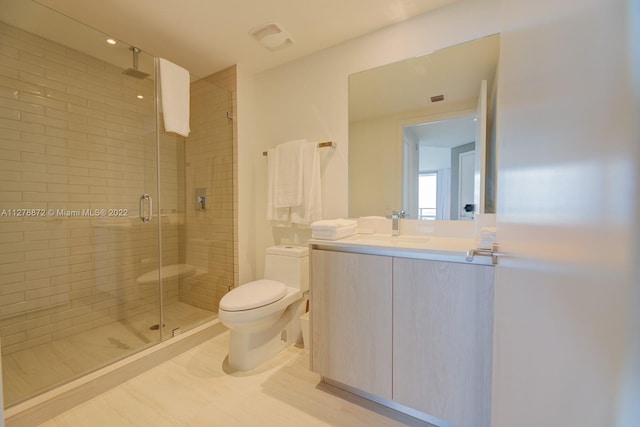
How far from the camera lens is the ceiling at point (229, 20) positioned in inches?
63.7

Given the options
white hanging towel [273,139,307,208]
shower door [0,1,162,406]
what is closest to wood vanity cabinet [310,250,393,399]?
white hanging towel [273,139,307,208]

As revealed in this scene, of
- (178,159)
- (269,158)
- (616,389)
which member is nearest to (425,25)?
(269,158)

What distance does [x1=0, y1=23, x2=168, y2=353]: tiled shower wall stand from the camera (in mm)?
1650

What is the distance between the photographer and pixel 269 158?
226 centimetres

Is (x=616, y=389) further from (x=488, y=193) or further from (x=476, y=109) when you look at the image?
(x=476, y=109)

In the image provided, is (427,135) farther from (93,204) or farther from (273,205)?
(93,204)

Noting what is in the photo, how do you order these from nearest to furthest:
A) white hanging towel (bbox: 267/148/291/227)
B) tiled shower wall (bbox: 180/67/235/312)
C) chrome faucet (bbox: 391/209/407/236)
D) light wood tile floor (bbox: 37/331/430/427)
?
light wood tile floor (bbox: 37/331/430/427) → chrome faucet (bbox: 391/209/407/236) → white hanging towel (bbox: 267/148/291/227) → tiled shower wall (bbox: 180/67/235/312)

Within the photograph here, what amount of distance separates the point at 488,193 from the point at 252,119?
2102 millimetres

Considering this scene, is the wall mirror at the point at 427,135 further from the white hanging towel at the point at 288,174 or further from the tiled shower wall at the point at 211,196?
the tiled shower wall at the point at 211,196

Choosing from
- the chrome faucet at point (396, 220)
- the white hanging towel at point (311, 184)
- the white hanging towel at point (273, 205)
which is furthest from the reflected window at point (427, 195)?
the white hanging towel at point (273, 205)

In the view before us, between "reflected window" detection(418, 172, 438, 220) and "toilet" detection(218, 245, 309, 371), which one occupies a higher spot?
"reflected window" detection(418, 172, 438, 220)

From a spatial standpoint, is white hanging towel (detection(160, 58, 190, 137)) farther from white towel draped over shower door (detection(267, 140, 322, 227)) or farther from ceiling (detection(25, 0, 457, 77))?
white towel draped over shower door (detection(267, 140, 322, 227))

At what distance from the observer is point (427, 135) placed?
1.69 meters

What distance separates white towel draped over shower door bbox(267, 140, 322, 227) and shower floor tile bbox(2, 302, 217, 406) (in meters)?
1.16
